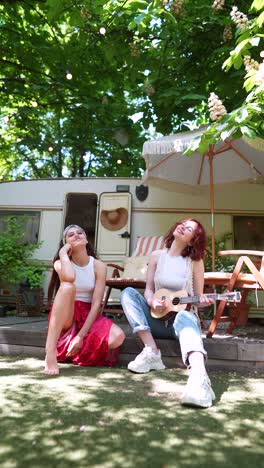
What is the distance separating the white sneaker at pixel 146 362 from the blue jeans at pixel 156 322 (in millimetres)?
162

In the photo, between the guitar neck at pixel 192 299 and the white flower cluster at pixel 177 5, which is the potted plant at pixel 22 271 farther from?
the white flower cluster at pixel 177 5

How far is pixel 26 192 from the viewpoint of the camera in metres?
6.85

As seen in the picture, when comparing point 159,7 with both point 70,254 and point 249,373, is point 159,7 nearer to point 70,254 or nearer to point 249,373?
point 70,254

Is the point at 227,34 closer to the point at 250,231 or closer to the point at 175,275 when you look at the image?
the point at 250,231

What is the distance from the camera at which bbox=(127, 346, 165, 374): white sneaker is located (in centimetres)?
274

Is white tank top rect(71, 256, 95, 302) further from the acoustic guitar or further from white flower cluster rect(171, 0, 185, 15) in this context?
white flower cluster rect(171, 0, 185, 15)

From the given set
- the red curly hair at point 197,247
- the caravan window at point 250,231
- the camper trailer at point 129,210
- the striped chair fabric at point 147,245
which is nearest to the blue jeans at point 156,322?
the red curly hair at point 197,247

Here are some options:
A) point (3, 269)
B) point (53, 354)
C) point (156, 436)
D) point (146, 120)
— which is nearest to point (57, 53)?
point (146, 120)

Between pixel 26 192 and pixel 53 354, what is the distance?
458cm

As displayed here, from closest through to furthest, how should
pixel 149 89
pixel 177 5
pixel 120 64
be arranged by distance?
pixel 177 5, pixel 149 89, pixel 120 64

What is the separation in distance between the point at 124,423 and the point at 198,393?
0.45m

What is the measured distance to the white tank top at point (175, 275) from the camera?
297 centimetres

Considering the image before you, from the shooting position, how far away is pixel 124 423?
1794mm

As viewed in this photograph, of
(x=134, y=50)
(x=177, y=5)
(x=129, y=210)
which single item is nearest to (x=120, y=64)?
(x=134, y=50)
